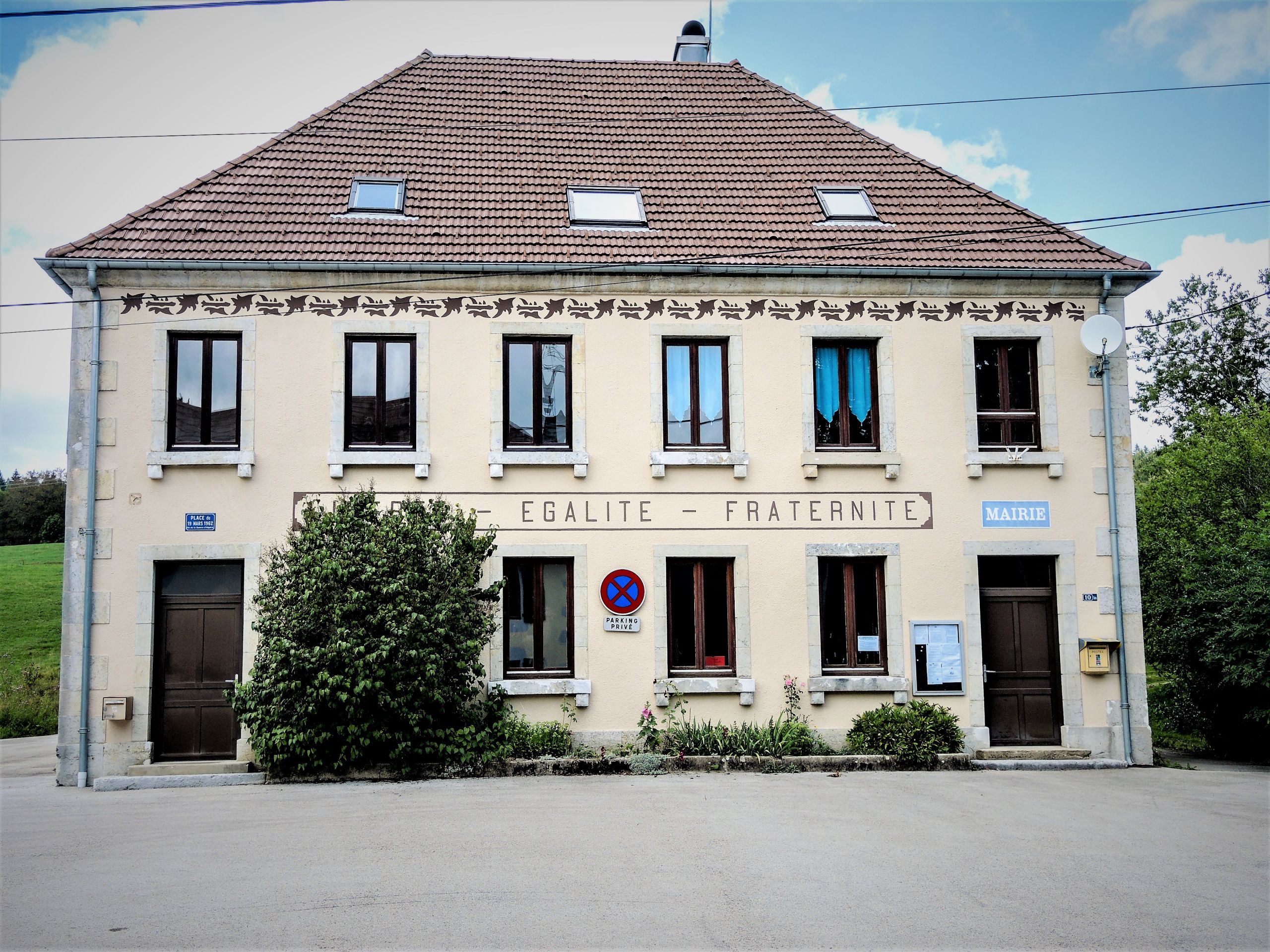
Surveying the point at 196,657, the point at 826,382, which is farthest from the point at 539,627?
the point at 826,382

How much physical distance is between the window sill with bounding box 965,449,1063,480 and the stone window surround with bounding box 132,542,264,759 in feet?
30.6

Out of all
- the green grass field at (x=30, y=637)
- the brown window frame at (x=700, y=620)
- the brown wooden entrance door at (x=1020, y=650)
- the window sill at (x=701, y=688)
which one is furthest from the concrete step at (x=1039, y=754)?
the green grass field at (x=30, y=637)

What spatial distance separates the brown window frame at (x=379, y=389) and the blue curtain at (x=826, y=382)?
541 cm

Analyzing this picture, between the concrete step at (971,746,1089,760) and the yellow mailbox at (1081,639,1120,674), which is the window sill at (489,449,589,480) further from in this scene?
the yellow mailbox at (1081,639,1120,674)

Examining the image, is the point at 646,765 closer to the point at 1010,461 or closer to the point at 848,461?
the point at 848,461

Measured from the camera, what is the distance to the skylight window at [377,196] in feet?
44.1

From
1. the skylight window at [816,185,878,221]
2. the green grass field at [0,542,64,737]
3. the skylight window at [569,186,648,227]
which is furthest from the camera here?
the green grass field at [0,542,64,737]

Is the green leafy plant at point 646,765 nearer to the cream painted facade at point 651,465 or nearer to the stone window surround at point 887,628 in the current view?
the cream painted facade at point 651,465

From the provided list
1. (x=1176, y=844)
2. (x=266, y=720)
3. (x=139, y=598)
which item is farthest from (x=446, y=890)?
(x=139, y=598)

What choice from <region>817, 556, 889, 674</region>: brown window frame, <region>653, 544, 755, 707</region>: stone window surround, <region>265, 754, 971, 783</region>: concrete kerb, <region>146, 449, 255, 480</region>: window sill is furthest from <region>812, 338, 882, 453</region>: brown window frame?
<region>146, 449, 255, 480</region>: window sill

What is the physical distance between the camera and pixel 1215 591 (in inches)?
506

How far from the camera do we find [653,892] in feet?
22.4

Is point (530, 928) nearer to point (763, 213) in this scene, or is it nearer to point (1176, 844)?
point (1176, 844)

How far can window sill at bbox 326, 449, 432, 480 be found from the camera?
12398 mm
